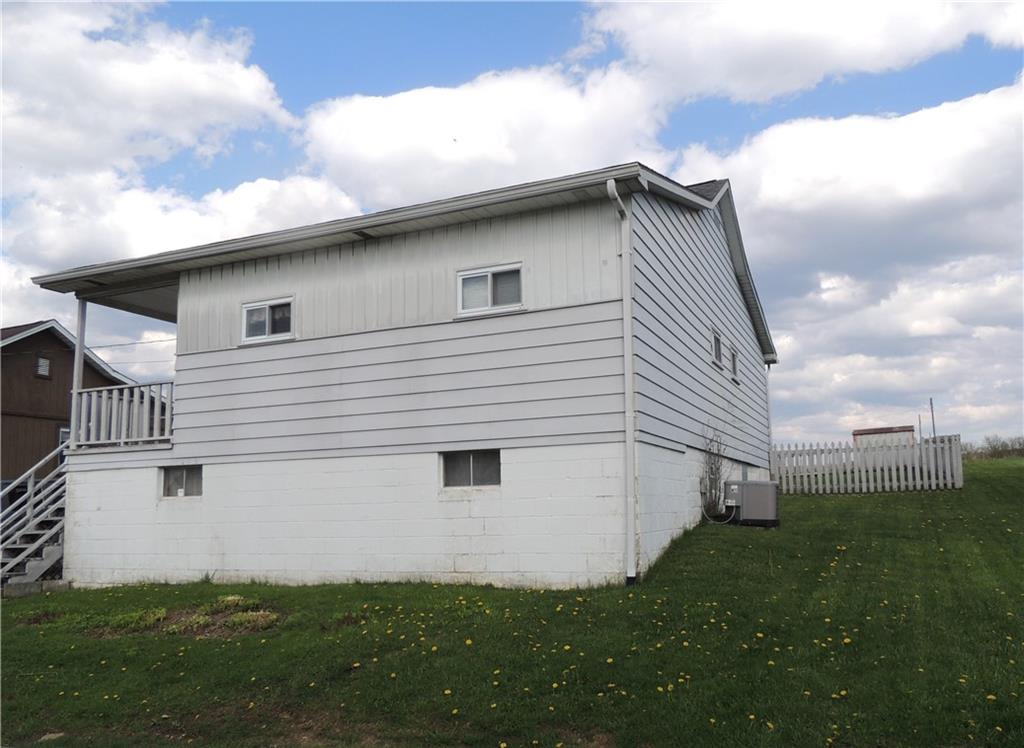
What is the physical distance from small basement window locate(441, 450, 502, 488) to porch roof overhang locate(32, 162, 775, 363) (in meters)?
3.13

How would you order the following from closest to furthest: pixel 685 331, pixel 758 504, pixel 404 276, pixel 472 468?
pixel 472 468, pixel 404 276, pixel 685 331, pixel 758 504

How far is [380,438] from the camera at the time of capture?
39.3ft

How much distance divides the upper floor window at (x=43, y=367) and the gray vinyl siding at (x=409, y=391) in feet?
32.7

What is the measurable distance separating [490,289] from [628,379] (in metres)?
2.33

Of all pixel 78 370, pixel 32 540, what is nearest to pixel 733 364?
pixel 78 370

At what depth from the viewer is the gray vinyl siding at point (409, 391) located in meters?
10.8

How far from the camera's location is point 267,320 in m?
13.3

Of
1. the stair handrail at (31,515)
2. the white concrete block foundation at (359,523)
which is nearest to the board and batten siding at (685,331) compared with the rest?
the white concrete block foundation at (359,523)

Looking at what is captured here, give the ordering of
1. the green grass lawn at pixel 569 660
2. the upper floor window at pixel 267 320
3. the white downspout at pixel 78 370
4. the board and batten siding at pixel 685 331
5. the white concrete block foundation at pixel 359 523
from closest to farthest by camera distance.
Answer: the green grass lawn at pixel 569 660 → the white concrete block foundation at pixel 359 523 → the board and batten siding at pixel 685 331 → the upper floor window at pixel 267 320 → the white downspout at pixel 78 370

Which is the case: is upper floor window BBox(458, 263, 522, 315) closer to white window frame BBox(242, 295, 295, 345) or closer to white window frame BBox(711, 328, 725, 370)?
white window frame BBox(242, 295, 295, 345)

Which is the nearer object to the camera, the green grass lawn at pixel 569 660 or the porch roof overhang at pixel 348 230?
the green grass lawn at pixel 569 660

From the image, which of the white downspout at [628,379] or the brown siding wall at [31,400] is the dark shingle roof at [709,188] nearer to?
the white downspout at [628,379]

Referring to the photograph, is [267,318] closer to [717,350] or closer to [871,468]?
[717,350]

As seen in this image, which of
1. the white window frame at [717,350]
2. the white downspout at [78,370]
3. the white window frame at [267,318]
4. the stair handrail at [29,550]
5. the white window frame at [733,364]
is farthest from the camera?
the white window frame at [733,364]
